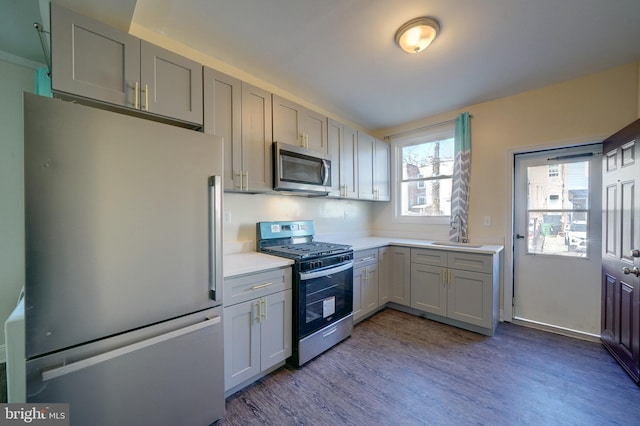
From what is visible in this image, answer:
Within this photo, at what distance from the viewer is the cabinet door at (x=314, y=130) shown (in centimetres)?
258

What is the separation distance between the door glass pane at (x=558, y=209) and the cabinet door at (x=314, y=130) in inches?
97.3

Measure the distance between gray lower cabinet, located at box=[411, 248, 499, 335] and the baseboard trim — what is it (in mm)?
418

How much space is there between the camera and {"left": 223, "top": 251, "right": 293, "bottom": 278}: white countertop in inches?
67.7

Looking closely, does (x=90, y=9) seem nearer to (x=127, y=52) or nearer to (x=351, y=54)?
(x=127, y=52)

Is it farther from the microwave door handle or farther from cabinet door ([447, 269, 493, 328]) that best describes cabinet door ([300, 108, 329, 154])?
cabinet door ([447, 269, 493, 328])

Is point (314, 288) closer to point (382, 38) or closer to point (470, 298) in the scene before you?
point (470, 298)

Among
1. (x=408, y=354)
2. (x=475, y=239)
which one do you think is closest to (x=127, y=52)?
(x=408, y=354)

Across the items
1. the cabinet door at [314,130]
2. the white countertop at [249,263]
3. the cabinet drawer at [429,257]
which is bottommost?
the cabinet drawer at [429,257]

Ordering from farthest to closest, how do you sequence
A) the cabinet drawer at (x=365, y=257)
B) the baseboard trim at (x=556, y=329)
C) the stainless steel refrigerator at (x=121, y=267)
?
1. the cabinet drawer at (x=365, y=257)
2. the baseboard trim at (x=556, y=329)
3. the stainless steel refrigerator at (x=121, y=267)

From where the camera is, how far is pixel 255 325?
5.90 ft

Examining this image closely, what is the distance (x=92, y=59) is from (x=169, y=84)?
39cm

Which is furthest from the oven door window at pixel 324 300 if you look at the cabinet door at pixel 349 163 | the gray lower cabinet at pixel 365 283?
the cabinet door at pixel 349 163

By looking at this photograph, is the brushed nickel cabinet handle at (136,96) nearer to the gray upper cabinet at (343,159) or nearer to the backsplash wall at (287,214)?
the backsplash wall at (287,214)

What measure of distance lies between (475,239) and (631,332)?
1.43 m
